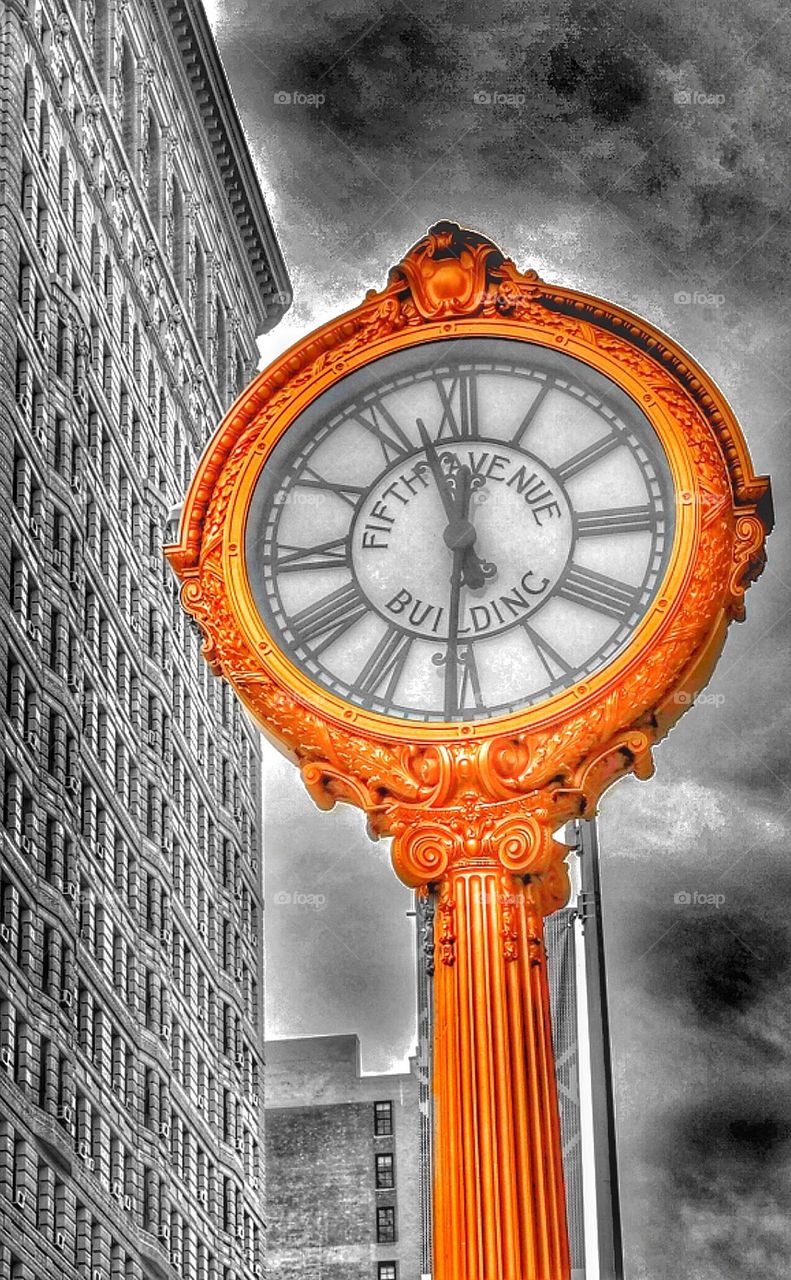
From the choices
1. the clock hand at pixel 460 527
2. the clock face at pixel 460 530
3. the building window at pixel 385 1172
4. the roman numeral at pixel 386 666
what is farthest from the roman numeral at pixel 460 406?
the building window at pixel 385 1172

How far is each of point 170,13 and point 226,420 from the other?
8988cm

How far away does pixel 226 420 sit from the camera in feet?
33.1

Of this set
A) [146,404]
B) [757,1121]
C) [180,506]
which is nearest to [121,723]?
[146,404]

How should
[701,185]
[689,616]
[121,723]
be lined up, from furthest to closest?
[121,723]
[701,185]
[689,616]

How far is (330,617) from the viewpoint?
9.59 metres

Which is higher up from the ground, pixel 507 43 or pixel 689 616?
pixel 507 43

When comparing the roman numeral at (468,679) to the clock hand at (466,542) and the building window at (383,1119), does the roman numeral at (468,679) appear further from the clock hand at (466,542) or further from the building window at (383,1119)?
the building window at (383,1119)

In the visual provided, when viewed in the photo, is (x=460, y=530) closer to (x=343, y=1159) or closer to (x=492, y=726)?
(x=492, y=726)

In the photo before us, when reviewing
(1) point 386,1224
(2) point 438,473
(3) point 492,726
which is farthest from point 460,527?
(1) point 386,1224

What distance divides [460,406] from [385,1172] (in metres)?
114

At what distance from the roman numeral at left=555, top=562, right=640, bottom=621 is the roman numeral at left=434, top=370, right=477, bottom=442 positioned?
2.93ft

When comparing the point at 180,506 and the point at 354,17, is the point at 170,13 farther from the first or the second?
the point at 180,506

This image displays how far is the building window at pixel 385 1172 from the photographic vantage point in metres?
120

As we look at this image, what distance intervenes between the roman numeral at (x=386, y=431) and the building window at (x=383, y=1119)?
4461 inches
